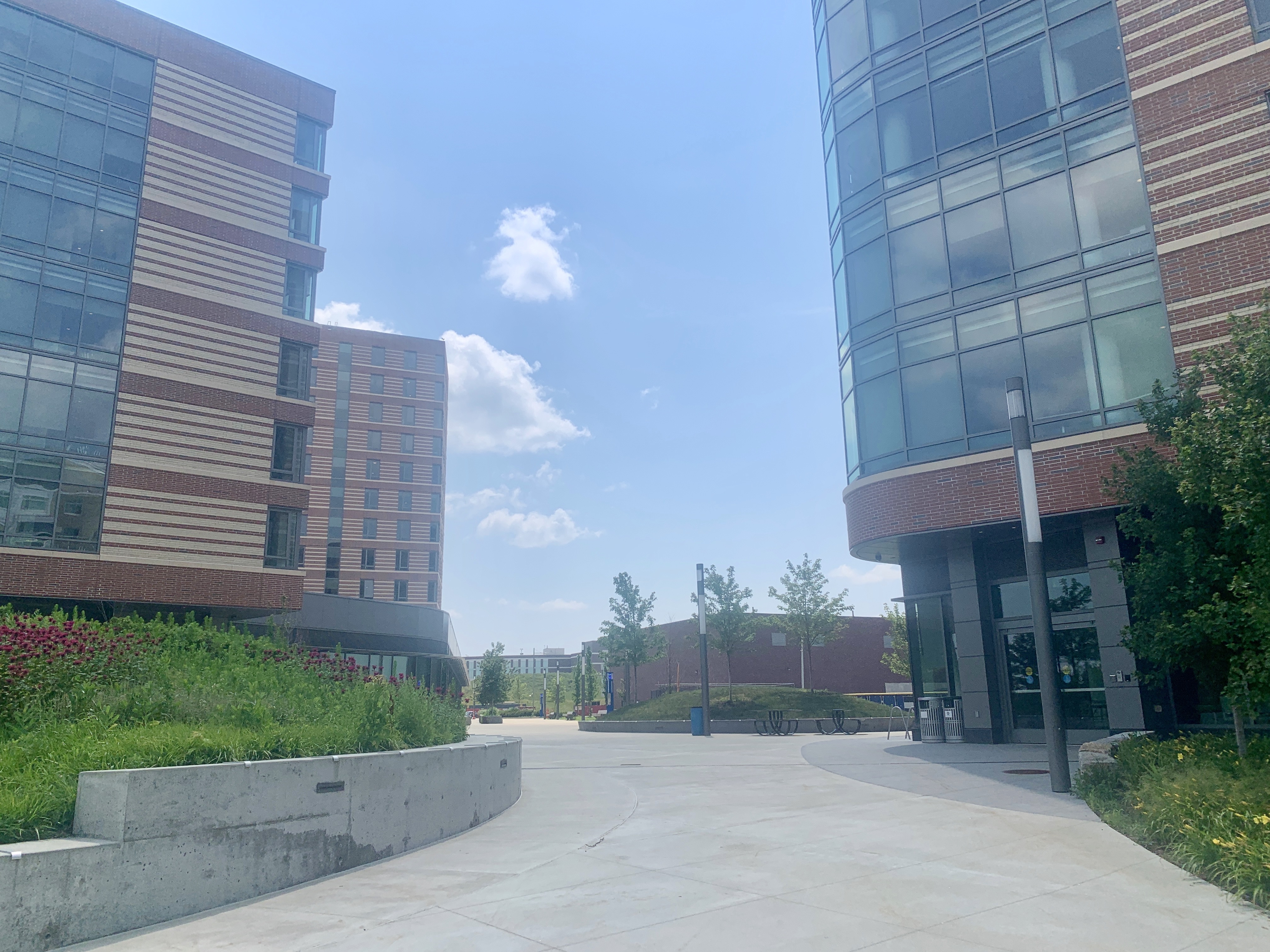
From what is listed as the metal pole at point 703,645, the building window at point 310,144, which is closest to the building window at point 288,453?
the building window at point 310,144

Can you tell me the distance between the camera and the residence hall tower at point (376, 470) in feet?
218

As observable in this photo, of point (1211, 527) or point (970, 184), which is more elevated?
point (970, 184)

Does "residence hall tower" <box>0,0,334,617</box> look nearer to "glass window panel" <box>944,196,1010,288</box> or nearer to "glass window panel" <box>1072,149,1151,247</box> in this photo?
"glass window panel" <box>944,196,1010,288</box>

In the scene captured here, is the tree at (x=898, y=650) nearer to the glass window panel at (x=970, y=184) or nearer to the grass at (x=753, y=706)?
the grass at (x=753, y=706)

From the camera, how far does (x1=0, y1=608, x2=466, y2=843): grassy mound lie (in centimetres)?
714

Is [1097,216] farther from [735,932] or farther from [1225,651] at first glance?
[735,932]

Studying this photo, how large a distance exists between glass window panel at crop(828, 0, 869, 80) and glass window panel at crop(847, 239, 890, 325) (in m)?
5.58

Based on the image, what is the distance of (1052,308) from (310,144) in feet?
96.5

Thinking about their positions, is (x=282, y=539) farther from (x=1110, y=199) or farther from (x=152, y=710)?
(x=1110, y=199)


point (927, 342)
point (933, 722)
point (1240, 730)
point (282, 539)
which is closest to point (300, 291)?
point (282, 539)

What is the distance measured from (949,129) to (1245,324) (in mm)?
12095

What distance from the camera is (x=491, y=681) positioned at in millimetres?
75500

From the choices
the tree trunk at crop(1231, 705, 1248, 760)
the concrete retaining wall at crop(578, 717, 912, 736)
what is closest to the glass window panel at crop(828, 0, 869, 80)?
the tree trunk at crop(1231, 705, 1248, 760)

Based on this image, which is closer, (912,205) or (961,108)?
(961,108)
